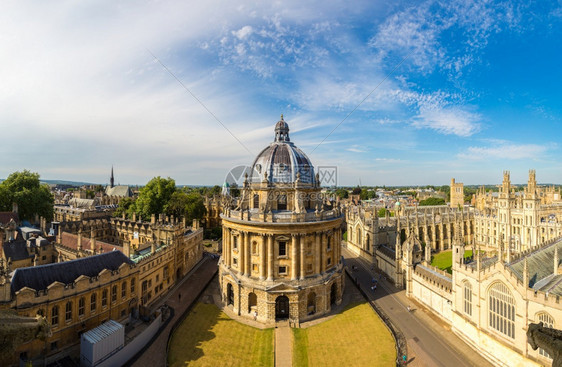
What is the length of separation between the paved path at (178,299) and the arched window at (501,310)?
28804mm

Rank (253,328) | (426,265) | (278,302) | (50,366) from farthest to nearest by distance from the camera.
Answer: (426,265) → (278,302) → (253,328) → (50,366)

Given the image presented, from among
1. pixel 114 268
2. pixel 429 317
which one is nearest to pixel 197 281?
pixel 114 268

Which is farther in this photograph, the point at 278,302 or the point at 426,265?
the point at 426,265

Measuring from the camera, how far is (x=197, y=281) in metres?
42.3

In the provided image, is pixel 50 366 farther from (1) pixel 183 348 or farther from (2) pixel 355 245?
(2) pixel 355 245

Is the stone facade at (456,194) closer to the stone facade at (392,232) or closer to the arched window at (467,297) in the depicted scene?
the stone facade at (392,232)

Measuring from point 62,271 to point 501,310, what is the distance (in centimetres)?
3907

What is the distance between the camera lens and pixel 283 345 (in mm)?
27516

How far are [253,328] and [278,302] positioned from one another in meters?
4.00

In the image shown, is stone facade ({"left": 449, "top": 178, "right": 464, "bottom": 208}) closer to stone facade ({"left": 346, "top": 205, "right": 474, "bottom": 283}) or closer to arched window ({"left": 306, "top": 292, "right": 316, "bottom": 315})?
stone facade ({"left": 346, "top": 205, "right": 474, "bottom": 283})

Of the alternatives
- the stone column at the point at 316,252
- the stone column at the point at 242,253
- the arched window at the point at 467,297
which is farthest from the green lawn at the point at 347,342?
the stone column at the point at 242,253

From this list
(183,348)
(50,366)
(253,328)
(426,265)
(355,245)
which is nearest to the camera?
(50,366)

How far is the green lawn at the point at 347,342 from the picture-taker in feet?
81.8

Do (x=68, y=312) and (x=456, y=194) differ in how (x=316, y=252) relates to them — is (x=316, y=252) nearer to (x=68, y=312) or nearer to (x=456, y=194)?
(x=68, y=312)
